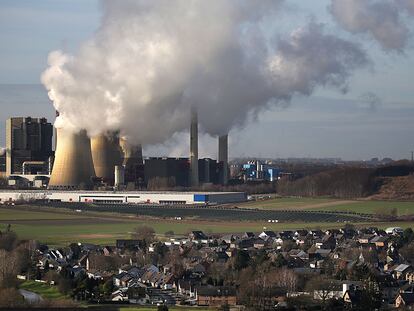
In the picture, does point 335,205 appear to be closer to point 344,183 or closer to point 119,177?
point 344,183

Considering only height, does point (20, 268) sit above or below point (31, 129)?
below

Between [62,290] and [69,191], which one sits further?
[69,191]

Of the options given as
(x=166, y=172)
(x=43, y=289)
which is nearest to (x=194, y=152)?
(x=166, y=172)

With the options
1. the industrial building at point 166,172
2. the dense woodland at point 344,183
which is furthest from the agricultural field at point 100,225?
the dense woodland at point 344,183

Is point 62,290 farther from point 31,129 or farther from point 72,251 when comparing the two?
point 31,129

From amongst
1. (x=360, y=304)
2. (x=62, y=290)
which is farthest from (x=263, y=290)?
(x=62, y=290)

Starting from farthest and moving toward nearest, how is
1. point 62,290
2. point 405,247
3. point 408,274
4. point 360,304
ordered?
1. point 405,247
2. point 408,274
3. point 62,290
4. point 360,304

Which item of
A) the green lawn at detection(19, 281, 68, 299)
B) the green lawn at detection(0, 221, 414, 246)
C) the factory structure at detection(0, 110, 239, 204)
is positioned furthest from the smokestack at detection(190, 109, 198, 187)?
the green lawn at detection(19, 281, 68, 299)

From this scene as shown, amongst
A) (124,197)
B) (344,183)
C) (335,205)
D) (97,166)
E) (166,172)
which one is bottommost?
(335,205)
